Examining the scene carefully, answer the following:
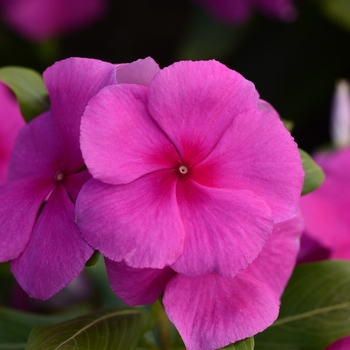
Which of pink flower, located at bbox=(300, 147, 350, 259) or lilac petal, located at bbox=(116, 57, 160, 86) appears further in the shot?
pink flower, located at bbox=(300, 147, 350, 259)

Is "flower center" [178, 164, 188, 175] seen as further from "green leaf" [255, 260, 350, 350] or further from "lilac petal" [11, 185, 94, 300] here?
"green leaf" [255, 260, 350, 350]

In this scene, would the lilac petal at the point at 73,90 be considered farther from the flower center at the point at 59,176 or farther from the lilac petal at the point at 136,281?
the lilac petal at the point at 136,281

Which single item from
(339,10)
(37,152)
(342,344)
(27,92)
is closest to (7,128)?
(27,92)

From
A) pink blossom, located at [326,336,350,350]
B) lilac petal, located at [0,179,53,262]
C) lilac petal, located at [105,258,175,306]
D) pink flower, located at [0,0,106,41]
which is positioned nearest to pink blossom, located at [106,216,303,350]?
lilac petal, located at [105,258,175,306]

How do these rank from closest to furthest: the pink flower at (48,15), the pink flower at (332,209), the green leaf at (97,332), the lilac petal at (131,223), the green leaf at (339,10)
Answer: the lilac petal at (131,223)
the green leaf at (97,332)
the pink flower at (332,209)
the green leaf at (339,10)
the pink flower at (48,15)

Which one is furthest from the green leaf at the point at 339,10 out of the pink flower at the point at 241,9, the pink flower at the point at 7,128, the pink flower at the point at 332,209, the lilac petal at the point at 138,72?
the lilac petal at the point at 138,72
